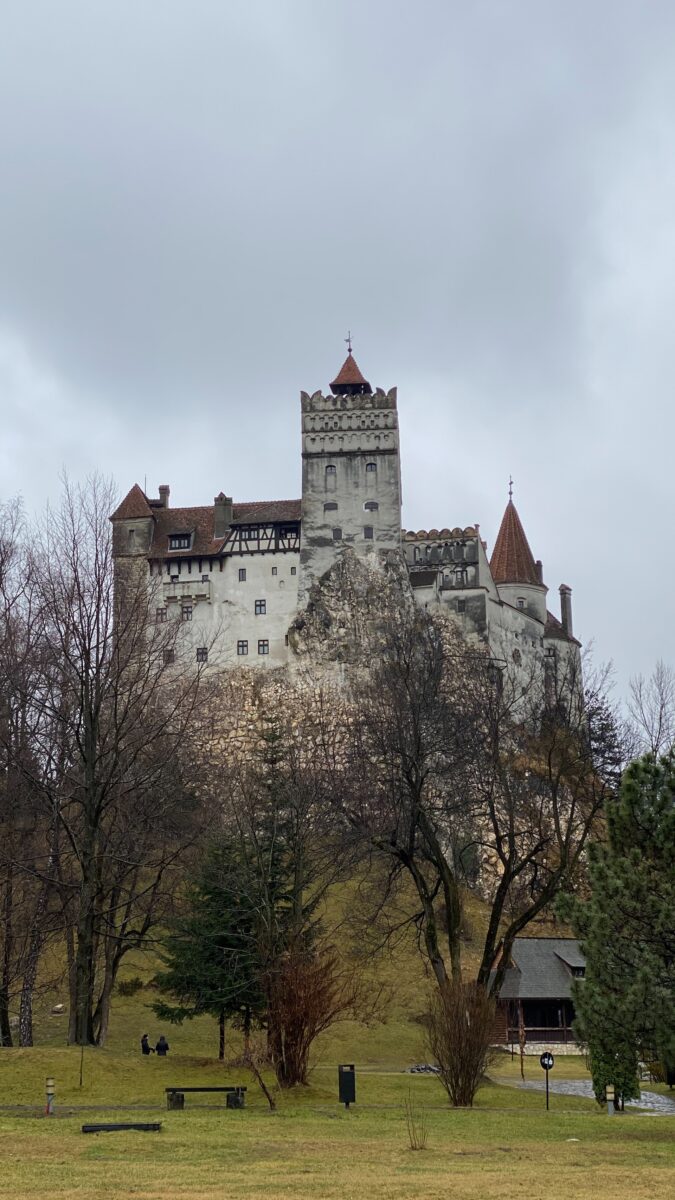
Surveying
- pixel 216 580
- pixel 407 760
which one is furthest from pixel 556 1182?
pixel 216 580

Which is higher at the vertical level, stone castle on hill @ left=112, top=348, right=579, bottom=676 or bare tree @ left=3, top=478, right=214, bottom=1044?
stone castle on hill @ left=112, top=348, right=579, bottom=676

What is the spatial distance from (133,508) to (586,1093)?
191ft

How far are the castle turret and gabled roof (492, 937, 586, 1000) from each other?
37326 mm

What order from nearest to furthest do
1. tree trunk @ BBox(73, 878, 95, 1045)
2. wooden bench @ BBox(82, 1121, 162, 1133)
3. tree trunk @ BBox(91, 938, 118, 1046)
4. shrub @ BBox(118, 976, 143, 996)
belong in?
wooden bench @ BBox(82, 1121, 162, 1133) < tree trunk @ BBox(73, 878, 95, 1045) < tree trunk @ BBox(91, 938, 118, 1046) < shrub @ BBox(118, 976, 143, 996)

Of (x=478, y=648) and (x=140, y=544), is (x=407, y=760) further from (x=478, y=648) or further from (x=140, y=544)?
(x=140, y=544)

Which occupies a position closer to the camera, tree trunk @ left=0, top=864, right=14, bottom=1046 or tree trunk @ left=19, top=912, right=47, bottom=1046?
tree trunk @ left=19, top=912, right=47, bottom=1046

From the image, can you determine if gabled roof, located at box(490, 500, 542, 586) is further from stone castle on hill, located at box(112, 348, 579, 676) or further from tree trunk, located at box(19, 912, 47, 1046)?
tree trunk, located at box(19, 912, 47, 1046)

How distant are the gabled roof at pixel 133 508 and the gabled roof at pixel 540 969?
1715 inches

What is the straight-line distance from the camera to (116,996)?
4750 cm

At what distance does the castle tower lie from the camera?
79.8 metres

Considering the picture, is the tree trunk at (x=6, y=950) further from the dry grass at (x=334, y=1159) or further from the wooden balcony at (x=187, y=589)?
the wooden balcony at (x=187, y=589)

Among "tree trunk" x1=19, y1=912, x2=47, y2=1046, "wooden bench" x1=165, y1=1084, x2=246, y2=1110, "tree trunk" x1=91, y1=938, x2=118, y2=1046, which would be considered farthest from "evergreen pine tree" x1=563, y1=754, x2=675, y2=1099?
"tree trunk" x1=91, y1=938, x2=118, y2=1046

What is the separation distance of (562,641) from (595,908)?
67.4 m

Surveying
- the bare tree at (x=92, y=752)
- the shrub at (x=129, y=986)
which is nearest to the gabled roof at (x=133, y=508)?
the shrub at (x=129, y=986)
